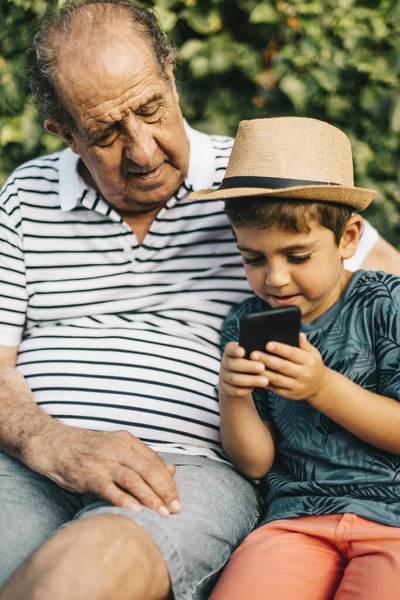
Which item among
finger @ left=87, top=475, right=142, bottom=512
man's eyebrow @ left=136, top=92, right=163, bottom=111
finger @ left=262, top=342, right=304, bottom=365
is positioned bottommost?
finger @ left=87, top=475, right=142, bottom=512

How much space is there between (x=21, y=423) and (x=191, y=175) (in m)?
1.09

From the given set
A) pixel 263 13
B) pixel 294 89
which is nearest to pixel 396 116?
pixel 294 89

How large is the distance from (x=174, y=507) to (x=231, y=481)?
13.6 inches

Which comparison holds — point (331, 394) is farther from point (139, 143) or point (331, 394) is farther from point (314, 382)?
point (139, 143)

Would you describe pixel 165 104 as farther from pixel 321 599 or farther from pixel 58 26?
pixel 321 599

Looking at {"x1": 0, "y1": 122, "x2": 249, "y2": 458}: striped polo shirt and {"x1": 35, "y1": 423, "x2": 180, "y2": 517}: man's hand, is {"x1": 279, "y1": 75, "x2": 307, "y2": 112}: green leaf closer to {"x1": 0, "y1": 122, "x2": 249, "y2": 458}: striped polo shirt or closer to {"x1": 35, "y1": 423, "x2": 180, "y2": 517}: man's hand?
{"x1": 0, "y1": 122, "x2": 249, "y2": 458}: striped polo shirt

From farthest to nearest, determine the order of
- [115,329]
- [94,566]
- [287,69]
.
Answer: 1. [287,69]
2. [115,329]
3. [94,566]

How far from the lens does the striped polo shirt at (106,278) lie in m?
2.47

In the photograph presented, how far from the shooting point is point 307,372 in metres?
1.85

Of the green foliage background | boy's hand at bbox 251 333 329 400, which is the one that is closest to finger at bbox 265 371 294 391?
boy's hand at bbox 251 333 329 400

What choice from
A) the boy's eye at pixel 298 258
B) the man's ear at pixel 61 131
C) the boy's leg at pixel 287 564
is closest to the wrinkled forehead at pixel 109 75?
the man's ear at pixel 61 131

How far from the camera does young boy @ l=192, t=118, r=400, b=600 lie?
1.86 metres

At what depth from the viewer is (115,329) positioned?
2.53 m

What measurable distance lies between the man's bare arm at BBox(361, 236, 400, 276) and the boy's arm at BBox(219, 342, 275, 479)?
73 cm
